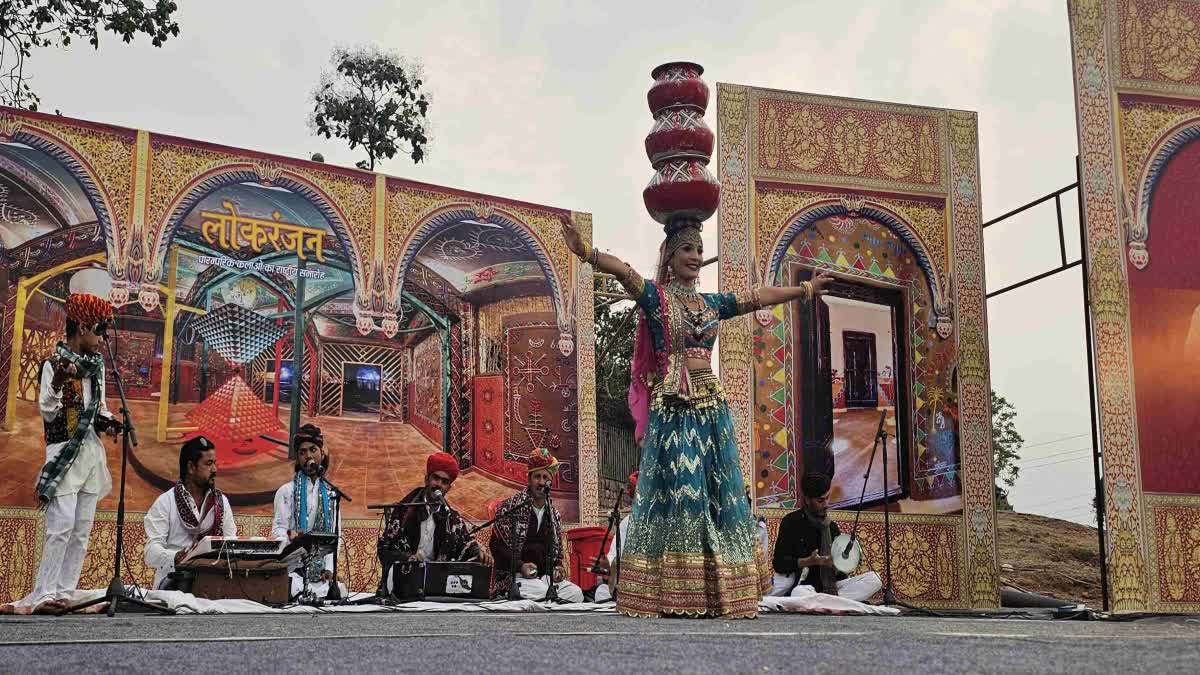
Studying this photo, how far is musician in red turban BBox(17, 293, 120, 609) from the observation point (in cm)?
589

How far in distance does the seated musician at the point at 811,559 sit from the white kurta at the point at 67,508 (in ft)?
13.3

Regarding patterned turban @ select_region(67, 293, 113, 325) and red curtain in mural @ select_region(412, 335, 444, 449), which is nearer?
patterned turban @ select_region(67, 293, 113, 325)

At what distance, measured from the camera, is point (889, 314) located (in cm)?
988

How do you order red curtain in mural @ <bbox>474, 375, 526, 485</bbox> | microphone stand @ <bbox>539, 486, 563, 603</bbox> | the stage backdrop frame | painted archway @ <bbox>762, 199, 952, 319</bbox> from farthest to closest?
red curtain in mural @ <bbox>474, 375, 526, 485</bbox> → painted archway @ <bbox>762, 199, 952, 319</bbox> → the stage backdrop frame → microphone stand @ <bbox>539, 486, 563, 603</bbox>

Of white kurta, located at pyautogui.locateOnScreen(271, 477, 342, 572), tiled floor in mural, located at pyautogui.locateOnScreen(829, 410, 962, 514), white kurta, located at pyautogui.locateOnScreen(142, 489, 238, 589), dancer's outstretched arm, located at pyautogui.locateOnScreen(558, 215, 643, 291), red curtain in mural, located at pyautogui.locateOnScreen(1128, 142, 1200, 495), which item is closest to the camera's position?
dancer's outstretched arm, located at pyautogui.locateOnScreen(558, 215, 643, 291)

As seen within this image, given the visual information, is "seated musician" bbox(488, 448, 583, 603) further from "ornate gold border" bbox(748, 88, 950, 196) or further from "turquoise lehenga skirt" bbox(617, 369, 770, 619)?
"ornate gold border" bbox(748, 88, 950, 196)

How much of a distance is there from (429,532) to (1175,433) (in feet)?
17.0

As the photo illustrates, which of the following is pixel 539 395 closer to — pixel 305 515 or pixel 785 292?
pixel 305 515

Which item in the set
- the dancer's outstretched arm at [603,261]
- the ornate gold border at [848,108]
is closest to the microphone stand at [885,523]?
the ornate gold border at [848,108]

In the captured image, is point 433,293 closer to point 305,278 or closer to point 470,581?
point 305,278

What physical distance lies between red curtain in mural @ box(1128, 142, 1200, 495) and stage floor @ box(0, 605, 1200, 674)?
4714 mm

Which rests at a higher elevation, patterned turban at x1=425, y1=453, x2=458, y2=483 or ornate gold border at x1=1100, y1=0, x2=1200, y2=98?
ornate gold border at x1=1100, y1=0, x2=1200, y2=98

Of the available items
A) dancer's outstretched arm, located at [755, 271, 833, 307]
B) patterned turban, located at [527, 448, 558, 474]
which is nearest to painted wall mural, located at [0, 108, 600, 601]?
patterned turban, located at [527, 448, 558, 474]

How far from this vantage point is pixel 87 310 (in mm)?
6059
